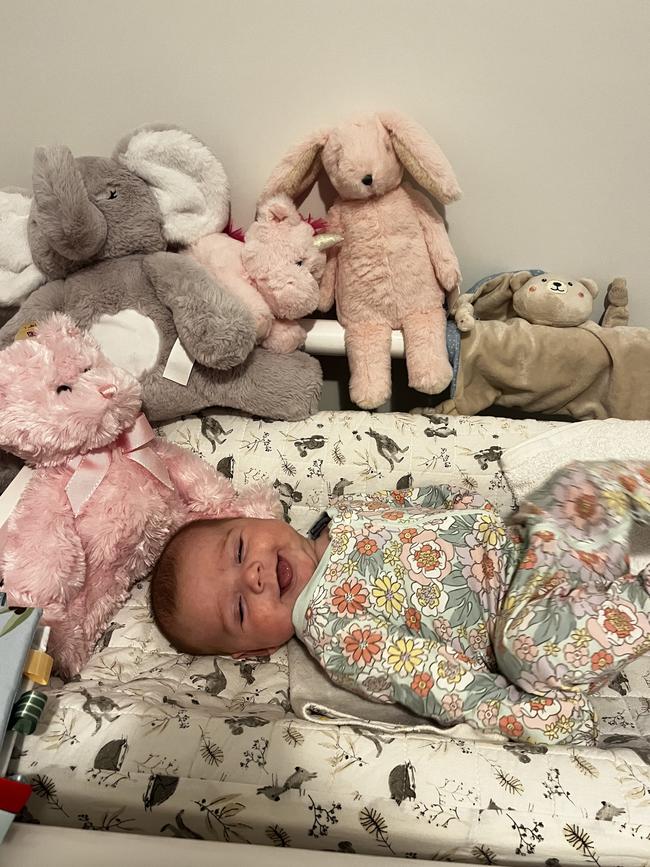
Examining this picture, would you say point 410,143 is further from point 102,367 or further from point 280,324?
point 102,367

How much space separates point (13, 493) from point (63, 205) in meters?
0.47

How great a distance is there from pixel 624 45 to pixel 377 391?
704mm

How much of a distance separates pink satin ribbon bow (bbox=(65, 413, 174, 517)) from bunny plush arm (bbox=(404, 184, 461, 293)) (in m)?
0.62

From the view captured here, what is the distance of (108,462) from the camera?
1047mm

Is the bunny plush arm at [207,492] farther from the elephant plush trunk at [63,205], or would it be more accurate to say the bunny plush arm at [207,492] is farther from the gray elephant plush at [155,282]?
the elephant plush trunk at [63,205]

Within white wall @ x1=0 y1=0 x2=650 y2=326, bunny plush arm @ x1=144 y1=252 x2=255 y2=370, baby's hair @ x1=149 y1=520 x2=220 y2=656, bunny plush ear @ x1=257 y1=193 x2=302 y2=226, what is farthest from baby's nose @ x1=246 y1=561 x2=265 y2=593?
white wall @ x1=0 y1=0 x2=650 y2=326

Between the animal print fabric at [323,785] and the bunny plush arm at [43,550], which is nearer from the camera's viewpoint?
the animal print fabric at [323,785]

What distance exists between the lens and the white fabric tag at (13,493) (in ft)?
3.24

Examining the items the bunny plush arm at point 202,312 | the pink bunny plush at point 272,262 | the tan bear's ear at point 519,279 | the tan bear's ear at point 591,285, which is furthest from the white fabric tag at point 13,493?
the tan bear's ear at point 591,285

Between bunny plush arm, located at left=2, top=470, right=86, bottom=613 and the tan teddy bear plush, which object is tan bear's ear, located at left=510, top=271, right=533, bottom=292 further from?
bunny plush arm, located at left=2, top=470, right=86, bottom=613

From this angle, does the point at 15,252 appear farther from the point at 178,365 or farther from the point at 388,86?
the point at 388,86

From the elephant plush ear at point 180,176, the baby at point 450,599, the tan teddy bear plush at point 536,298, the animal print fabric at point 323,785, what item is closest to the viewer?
the animal print fabric at point 323,785

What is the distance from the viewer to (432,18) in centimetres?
100

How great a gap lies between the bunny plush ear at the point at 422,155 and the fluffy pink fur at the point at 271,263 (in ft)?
0.69
